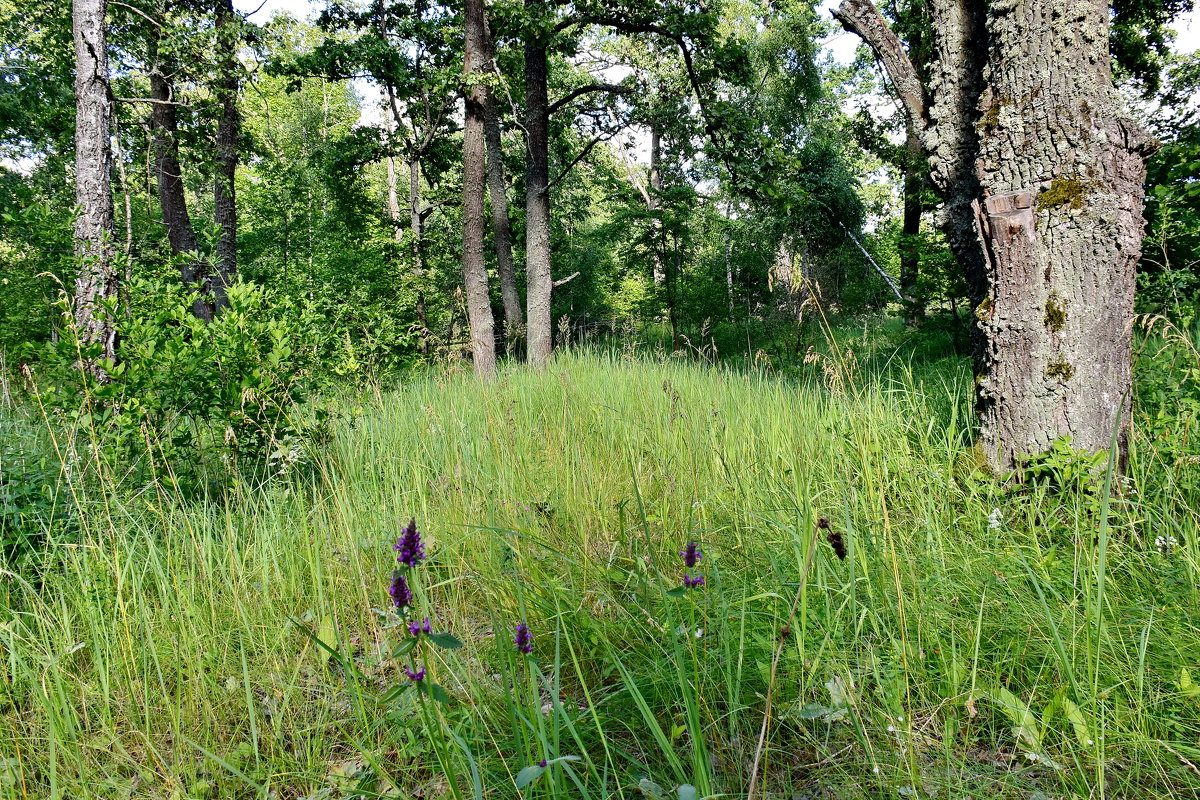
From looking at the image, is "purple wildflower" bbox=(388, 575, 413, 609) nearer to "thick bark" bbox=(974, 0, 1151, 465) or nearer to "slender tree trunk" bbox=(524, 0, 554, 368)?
"thick bark" bbox=(974, 0, 1151, 465)

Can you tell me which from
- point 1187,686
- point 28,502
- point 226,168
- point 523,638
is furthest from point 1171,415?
point 226,168

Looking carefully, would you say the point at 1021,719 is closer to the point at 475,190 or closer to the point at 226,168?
the point at 475,190

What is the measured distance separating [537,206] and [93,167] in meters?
5.36

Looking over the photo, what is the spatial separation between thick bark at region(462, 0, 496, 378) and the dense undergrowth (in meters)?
5.00

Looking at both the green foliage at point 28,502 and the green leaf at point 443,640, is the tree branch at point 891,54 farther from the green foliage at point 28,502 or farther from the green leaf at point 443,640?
the green foliage at point 28,502

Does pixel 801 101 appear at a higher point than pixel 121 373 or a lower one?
higher

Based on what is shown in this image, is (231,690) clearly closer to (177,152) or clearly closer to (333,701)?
(333,701)

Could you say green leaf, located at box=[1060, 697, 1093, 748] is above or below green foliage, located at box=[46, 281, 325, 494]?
below

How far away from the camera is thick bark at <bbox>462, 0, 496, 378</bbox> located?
765 centimetres

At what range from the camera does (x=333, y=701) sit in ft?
5.73

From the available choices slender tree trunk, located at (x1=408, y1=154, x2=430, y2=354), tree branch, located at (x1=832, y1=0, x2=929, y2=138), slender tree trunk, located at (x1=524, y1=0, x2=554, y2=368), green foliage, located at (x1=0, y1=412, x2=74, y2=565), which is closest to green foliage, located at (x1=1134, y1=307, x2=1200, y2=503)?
tree branch, located at (x1=832, y1=0, x2=929, y2=138)

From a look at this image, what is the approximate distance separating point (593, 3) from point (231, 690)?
8.84m

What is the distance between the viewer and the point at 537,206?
8859 millimetres

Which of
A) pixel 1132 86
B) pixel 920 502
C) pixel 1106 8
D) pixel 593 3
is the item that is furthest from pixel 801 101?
pixel 920 502
